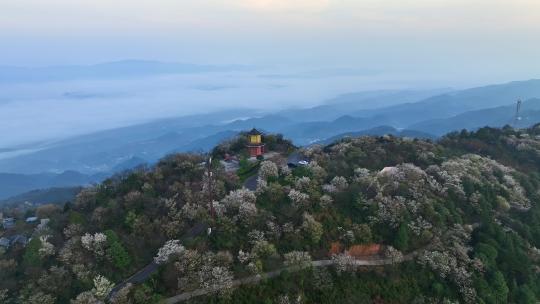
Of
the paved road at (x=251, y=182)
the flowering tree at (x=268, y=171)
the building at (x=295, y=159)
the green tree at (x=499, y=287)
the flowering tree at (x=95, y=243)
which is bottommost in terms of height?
the green tree at (x=499, y=287)

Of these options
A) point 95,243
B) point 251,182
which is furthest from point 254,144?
point 95,243

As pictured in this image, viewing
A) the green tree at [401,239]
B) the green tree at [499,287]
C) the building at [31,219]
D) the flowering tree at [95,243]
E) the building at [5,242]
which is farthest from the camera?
the building at [31,219]

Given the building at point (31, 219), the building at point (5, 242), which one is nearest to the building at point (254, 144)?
the building at point (31, 219)

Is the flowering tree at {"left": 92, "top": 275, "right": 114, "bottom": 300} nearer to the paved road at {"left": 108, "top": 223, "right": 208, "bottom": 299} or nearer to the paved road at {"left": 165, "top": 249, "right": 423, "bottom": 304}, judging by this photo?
the paved road at {"left": 108, "top": 223, "right": 208, "bottom": 299}

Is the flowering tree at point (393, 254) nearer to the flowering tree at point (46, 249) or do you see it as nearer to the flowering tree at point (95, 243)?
the flowering tree at point (95, 243)

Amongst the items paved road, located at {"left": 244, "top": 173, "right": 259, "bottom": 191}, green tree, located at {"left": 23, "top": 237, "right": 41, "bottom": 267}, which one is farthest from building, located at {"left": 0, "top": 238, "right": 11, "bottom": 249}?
paved road, located at {"left": 244, "top": 173, "right": 259, "bottom": 191}

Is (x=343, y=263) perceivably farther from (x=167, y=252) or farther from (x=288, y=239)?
(x=167, y=252)

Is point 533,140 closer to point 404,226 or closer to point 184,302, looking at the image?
point 404,226

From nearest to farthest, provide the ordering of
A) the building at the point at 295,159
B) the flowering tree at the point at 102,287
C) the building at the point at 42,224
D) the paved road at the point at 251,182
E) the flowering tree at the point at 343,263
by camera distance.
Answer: the flowering tree at the point at 102,287 < the flowering tree at the point at 343,263 < the building at the point at 42,224 < the paved road at the point at 251,182 < the building at the point at 295,159
